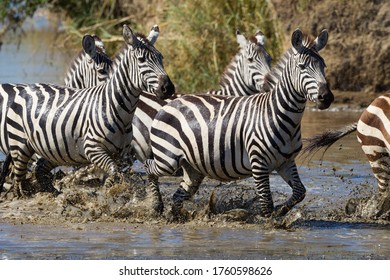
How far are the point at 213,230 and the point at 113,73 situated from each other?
6.58 feet

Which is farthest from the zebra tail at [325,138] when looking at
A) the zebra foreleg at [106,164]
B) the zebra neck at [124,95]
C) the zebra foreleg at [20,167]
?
the zebra foreleg at [20,167]

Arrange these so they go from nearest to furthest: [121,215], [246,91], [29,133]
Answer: [121,215]
[29,133]
[246,91]

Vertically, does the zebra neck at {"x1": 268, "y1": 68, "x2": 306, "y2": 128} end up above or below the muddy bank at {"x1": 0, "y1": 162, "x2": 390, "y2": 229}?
above

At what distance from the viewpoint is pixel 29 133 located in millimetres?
9961

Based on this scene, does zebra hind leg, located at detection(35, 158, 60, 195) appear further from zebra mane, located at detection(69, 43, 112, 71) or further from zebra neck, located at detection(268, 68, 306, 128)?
zebra neck, located at detection(268, 68, 306, 128)

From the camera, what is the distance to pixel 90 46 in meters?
11.5

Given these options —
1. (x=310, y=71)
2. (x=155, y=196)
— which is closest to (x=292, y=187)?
(x=310, y=71)

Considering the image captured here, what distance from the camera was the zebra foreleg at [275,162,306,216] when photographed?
8.75 meters

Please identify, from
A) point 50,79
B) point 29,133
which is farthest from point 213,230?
point 50,79

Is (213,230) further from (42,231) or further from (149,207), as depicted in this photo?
(42,231)

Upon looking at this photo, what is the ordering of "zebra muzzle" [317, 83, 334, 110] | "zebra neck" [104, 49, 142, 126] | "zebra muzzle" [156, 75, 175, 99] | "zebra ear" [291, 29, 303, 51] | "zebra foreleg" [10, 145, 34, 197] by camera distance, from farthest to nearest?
1. "zebra foreleg" [10, 145, 34, 197]
2. "zebra neck" [104, 49, 142, 126]
3. "zebra muzzle" [156, 75, 175, 99]
4. "zebra ear" [291, 29, 303, 51]
5. "zebra muzzle" [317, 83, 334, 110]

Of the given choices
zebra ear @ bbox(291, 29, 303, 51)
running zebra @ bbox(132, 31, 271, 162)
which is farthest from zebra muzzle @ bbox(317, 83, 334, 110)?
running zebra @ bbox(132, 31, 271, 162)

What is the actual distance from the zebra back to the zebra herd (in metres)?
0.96

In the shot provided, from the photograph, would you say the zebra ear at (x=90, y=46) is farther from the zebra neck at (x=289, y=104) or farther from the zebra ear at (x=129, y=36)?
the zebra neck at (x=289, y=104)
